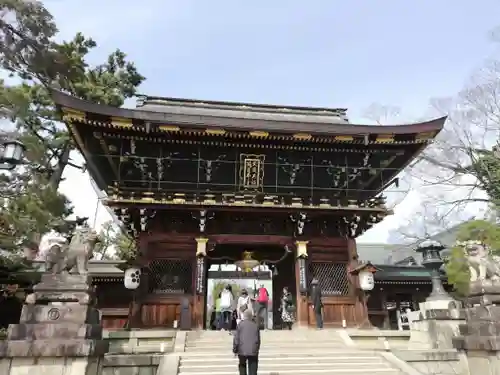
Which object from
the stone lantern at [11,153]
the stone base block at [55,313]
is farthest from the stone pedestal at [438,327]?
the stone lantern at [11,153]

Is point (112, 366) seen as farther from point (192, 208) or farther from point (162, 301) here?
point (192, 208)

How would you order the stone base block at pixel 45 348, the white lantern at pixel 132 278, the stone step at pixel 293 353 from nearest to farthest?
the stone base block at pixel 45 348 → the stone step at pixel 293 353 → the white lantern at pixel 132 278

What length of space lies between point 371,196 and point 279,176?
4406mm

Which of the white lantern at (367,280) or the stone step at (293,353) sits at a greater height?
the white lantern at (367,280)

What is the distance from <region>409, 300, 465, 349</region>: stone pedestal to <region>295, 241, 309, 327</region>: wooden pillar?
3.71 metres

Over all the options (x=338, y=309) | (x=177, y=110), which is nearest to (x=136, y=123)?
(x=177, y=110)

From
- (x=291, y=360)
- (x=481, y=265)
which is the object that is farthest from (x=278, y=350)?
(x=481, y=265)

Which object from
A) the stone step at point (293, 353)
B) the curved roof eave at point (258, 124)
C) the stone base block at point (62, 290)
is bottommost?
the stone step at point (293, 353)

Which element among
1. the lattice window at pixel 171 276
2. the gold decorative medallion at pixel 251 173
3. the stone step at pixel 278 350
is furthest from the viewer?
the gold decorative medallion at pixel 251 173

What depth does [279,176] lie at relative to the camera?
16.5m

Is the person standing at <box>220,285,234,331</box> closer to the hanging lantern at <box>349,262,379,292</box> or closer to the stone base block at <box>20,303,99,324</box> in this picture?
the hanging lantern at <box>349,262,379,292</box>

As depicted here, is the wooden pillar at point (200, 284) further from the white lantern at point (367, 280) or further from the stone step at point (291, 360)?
the white lantern at point (367, 280)

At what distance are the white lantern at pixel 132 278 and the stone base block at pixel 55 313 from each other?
16.0 ft

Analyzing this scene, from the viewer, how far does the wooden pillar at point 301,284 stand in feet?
47.8
